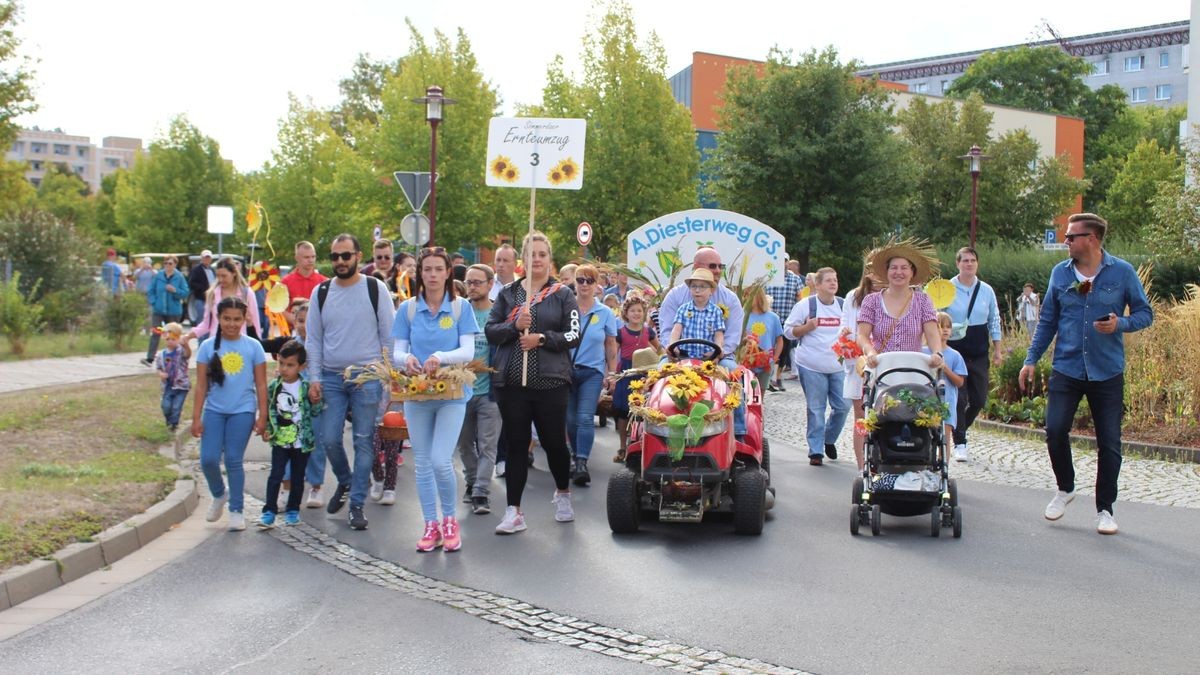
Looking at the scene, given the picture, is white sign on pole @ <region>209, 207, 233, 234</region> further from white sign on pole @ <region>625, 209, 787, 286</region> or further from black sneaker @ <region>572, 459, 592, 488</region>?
black sneaker @ <region>572, 459, 592, 488</region>

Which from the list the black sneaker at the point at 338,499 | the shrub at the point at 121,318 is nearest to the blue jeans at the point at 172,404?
the black sneaker at the point at 338,499

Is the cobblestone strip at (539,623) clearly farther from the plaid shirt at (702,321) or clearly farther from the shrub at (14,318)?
the shrub at (14,318)

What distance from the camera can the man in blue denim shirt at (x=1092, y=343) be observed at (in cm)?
844

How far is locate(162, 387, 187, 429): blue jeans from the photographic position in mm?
12094

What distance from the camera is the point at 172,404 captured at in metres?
12.1

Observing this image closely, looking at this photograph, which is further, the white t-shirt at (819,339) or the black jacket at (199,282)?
the black jacket at (199,282)

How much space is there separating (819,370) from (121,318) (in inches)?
597

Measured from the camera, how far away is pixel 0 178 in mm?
27562

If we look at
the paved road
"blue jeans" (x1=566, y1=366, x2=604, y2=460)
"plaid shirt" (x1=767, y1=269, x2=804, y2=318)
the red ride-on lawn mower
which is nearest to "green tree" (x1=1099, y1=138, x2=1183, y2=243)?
"plaid shirt" (x1=767, y1=269, x2=804, y2=318)

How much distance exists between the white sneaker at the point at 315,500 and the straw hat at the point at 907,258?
462cm

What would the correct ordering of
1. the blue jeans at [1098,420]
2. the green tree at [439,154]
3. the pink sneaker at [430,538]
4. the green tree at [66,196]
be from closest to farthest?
the pink sneaker at [430,538] → the blue jeans at [1098,420] → the green tree at [439,154] → the green tree at [66,196]

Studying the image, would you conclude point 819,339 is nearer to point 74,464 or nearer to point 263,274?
point 263,274

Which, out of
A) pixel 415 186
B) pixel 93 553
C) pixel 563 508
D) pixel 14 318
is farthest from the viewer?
pixel 415 186

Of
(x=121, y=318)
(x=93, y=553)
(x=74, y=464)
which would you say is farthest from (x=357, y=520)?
(x=121, y=318)
